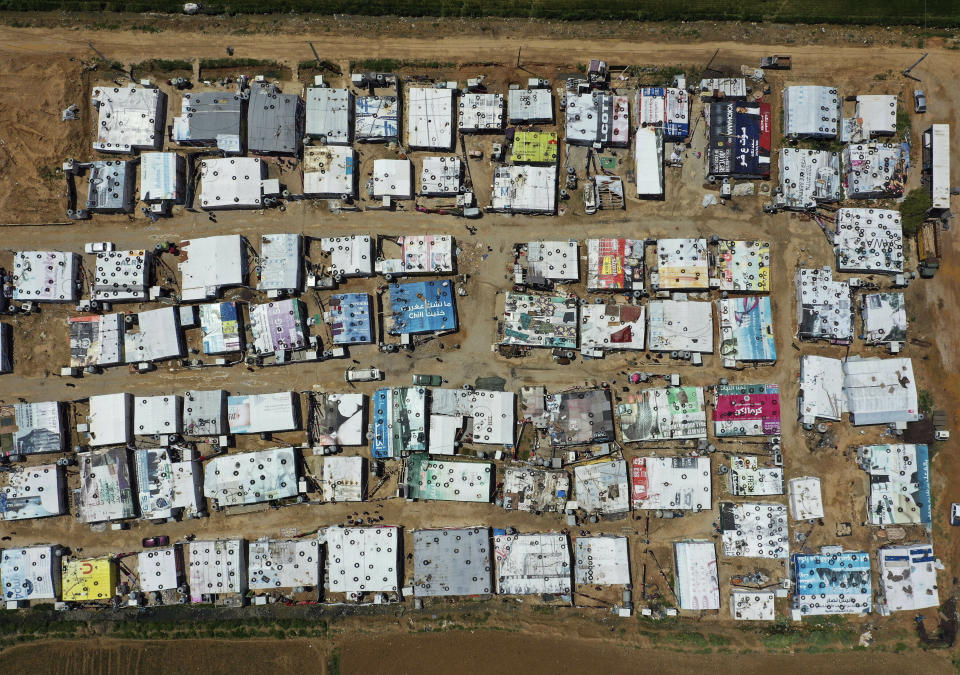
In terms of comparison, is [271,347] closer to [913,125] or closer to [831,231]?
[831,231]

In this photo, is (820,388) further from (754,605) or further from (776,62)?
(776,62)

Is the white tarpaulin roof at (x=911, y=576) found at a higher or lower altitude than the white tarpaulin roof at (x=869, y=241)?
lower

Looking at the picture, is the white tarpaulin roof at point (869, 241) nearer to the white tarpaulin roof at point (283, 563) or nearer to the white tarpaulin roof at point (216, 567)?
the white tarpaulin roof at point (283, 563)

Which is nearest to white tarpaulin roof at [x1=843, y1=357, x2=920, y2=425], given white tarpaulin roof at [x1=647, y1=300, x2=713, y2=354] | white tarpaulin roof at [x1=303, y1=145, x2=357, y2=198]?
white tarpaulin roof at [x1=647, y1=300, x2=713, y2=354]

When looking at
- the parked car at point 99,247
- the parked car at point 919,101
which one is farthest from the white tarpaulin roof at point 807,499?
the parked car at point 99,247

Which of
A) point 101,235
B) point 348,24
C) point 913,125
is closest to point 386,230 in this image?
point 348,24

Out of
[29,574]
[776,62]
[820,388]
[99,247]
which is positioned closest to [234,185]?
[99,247]
